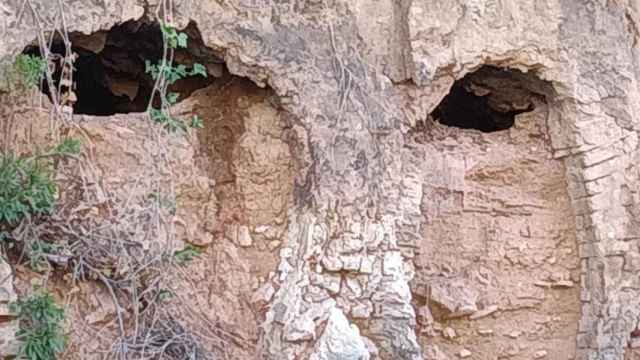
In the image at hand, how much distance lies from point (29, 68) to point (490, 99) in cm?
207

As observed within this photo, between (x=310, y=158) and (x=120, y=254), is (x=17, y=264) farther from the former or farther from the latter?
(x=310, y=158)

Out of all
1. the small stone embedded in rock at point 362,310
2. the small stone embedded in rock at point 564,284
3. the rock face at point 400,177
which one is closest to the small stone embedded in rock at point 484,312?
the rock face at point 400,177

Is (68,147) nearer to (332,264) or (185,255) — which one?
(185,255)

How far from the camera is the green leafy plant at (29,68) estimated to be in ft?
11.1

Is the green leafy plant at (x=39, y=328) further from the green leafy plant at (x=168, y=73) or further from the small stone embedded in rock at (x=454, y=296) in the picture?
the small stone embedded in rock at (x=454, y=296)

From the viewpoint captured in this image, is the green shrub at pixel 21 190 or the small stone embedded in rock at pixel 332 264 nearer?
the green shrub at pixel 21 190

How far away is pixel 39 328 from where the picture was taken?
3.14 m

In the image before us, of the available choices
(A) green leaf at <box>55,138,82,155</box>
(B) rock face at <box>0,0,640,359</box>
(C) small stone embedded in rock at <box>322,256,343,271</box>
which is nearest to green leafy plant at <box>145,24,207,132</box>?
(B) rock face at <box>0,0,640,359</box>

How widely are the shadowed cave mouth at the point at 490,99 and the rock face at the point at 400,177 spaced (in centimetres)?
3

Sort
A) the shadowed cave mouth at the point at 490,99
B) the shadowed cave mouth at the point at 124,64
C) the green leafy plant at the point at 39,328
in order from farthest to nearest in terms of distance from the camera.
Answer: the shadowed cave mouth at the point at 490,99 < the shadowed cave mouth at the point at 124,64 < the green leafy plant at the point at 39,328

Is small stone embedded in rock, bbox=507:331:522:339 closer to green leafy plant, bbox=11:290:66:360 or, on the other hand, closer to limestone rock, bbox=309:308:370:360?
limestone rock, bbox=309:308:370:360

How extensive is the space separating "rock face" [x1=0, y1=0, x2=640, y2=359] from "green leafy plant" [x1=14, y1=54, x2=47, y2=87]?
10 centimetres

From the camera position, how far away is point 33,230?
132 inches

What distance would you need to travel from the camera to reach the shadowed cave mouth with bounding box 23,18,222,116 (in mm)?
3846
